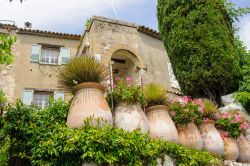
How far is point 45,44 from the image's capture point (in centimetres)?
2030

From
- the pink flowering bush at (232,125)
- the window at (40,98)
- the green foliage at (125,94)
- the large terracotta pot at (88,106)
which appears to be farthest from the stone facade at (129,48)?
the large terracotta pot at (88,106)

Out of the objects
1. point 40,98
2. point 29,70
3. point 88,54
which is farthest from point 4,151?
point 29,70

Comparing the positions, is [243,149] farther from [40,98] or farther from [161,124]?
[40,98]

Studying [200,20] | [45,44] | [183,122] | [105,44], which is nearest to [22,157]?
[183,122]

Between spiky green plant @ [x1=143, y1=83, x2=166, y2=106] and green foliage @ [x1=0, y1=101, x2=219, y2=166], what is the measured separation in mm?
1139

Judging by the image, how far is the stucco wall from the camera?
19.0 meters

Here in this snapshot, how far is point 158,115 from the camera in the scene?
7.06 meters

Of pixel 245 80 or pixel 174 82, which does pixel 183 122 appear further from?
pixel 174 82

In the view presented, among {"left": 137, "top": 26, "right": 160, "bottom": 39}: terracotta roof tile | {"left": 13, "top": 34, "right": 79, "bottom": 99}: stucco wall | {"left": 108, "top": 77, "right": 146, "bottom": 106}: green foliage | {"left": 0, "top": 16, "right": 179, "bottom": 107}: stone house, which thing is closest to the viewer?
{"left": 108, "top": 77, "right": 146, "bottom": 106}: green foliage

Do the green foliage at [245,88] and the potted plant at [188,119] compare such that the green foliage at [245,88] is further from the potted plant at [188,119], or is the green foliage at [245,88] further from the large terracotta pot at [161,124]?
the large terracotta pot at [161,124]

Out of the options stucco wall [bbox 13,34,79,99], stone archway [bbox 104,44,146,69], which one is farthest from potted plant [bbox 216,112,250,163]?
stucco wall [bbox 13,34,79,99]

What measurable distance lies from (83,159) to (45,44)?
1617 centimetres

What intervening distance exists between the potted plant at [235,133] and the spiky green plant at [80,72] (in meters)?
3.90

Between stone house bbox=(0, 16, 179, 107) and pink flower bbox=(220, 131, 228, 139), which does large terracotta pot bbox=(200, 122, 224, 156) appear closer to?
pink flower bbox=(220, 131, 228, 139)
